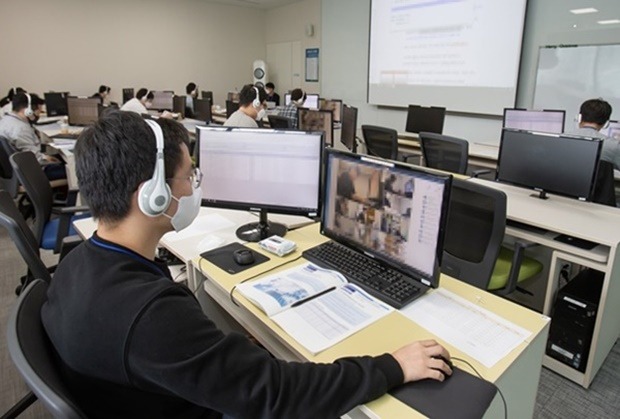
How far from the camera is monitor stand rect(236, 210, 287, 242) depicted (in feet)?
5.74

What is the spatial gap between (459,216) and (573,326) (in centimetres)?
76

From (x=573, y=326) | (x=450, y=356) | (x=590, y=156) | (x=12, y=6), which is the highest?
(x=12, y=6)

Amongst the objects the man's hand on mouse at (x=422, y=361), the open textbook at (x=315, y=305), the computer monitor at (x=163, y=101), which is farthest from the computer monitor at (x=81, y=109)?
the man's hand on mouse at (x=422, y=361)

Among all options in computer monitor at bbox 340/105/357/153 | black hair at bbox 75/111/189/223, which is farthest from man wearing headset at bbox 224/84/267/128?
black hair at bbox 75/111/189/223

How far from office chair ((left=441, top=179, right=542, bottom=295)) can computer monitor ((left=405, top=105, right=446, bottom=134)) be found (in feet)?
11.3

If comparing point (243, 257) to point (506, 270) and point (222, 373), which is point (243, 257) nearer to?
point (222, 373)

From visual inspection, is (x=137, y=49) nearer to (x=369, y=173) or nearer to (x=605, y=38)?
(x=605, y=38)

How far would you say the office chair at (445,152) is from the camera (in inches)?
122

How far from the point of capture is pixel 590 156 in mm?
2230

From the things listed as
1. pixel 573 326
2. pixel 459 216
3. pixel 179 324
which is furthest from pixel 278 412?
pixel 573 326

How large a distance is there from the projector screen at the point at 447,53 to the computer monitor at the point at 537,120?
4.60ft

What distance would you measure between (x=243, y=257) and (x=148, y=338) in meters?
0.79

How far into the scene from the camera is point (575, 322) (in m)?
1.96

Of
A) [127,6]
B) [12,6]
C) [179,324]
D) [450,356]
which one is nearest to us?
[179,324]
